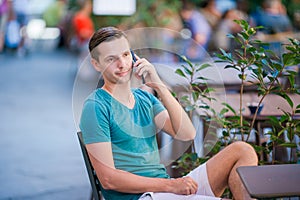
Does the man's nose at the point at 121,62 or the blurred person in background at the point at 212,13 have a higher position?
the man's nose at the point at 121,62

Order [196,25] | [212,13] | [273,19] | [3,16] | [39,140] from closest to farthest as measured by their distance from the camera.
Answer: [39,140], [273,19], [196,25], [212,13], [3,16]

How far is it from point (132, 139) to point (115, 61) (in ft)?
1.06

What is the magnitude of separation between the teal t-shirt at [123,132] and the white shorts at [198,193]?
8 cm

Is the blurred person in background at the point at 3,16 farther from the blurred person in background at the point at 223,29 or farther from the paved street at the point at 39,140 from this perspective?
the blurred person in background at the point at 223,29

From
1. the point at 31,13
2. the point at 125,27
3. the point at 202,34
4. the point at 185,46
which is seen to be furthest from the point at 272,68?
the point at 31,13

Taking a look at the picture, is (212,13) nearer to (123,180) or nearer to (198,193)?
(198,193)

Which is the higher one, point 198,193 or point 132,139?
point 132,139

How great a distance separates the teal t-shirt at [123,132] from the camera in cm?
230

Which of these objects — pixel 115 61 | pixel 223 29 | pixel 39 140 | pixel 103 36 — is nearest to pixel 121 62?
pixel 115 61

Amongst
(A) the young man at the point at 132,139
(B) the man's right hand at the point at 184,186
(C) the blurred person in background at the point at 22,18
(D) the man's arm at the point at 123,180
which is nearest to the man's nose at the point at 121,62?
(A) the young man at the point at 132,139

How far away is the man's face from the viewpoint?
2.41 meters

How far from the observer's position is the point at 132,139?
7.83 ft

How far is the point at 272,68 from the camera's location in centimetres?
264

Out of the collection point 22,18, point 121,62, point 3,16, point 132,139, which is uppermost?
point 121,62
